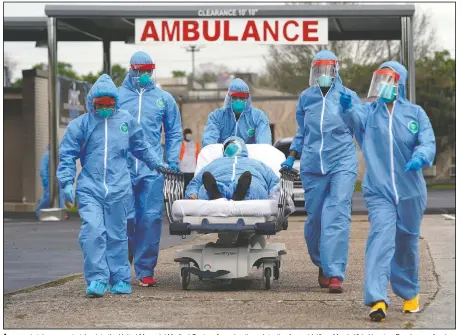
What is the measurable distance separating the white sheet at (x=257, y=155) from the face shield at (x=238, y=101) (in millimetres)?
650

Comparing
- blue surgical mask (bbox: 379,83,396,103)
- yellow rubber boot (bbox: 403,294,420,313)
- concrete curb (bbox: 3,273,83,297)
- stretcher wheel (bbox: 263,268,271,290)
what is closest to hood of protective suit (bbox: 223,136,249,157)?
stretcher wheel (bbox: 263,268,271,290)

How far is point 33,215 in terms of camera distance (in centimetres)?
2652

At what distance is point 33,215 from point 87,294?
1642cm

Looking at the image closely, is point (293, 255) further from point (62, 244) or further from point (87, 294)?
point (87, 294)

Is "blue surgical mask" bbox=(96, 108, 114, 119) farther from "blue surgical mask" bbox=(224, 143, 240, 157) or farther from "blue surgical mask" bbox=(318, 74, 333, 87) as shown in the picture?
"blue surgical mask" bbox=(318, 74, 333, 87)

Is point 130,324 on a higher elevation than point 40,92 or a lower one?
lower

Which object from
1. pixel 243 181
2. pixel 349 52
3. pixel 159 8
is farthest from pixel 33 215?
pixel 349 52

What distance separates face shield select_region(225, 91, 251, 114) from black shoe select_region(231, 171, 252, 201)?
170 centimetres

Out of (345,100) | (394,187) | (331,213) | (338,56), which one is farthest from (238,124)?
(338,56)

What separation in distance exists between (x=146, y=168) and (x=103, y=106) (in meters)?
1.11

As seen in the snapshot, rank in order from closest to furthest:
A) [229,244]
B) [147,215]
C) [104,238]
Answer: [104,238] < [229,244] < [147,215]

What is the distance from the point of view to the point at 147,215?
38.2 ft

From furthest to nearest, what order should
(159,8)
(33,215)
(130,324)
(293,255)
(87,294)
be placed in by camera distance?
(33,215) < (159,8) < (293,255) < (87,294) < (130,324)

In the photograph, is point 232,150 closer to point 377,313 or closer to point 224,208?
point 224,208
